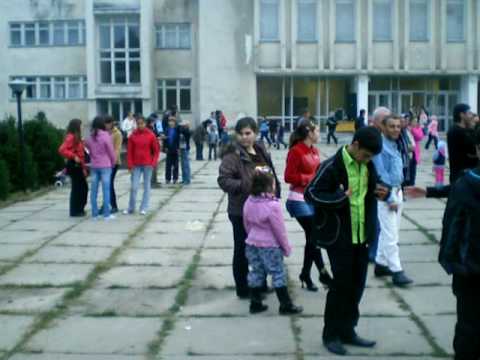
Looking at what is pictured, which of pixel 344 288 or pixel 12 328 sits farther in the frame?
pixel 12 328

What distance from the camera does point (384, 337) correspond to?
245 inches

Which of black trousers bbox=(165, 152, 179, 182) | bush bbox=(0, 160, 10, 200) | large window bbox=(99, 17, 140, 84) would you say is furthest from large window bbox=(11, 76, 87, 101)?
bush bbox=(0, 160, 10, 200)

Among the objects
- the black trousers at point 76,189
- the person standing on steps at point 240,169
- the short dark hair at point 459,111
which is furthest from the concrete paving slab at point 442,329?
the black trousers at point 76,189

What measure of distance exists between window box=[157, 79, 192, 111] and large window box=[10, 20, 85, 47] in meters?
5.34

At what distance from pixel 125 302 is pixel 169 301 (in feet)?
1.41

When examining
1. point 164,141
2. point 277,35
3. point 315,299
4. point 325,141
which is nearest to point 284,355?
point 315,299

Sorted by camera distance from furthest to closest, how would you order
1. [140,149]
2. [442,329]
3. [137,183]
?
[137,183], [140,149], [442,329]

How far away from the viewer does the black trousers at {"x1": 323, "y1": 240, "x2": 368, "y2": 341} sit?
5730 mm

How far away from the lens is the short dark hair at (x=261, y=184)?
6758mm

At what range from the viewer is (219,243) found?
415 inches

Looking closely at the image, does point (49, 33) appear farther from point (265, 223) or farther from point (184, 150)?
point (265, 223)

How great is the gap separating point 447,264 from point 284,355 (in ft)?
5.66

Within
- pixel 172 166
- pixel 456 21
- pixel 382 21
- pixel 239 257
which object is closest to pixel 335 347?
pixel 239 257

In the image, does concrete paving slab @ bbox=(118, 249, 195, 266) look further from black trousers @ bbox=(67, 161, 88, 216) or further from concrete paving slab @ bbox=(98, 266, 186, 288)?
black trousers @ bbox=(67, 161, 88, 216)
